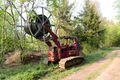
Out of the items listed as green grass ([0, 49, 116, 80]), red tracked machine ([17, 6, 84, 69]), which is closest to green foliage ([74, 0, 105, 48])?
red tracked machine ([17, 6, 84, 69])

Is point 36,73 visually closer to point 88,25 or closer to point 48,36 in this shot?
point 48,36

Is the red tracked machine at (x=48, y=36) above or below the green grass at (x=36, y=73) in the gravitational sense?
above

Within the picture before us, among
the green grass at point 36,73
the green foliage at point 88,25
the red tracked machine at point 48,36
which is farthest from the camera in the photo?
the green foliage at point 88,25

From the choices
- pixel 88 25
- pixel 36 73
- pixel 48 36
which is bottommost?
pixel 36 73

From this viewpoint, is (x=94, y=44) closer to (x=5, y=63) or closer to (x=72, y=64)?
(x=72, y=64)

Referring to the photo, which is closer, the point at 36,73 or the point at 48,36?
the point at 36,73

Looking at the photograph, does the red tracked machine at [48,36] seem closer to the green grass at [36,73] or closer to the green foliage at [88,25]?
the green grass at [36,73]

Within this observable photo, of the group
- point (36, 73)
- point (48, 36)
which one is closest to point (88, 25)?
point (48, 36)

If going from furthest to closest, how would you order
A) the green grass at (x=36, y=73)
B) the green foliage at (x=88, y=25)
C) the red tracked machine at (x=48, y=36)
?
the green foliage at (x=88, y=25) < the red tracked machine at (x=48, y=36) < the green grass at (x=36, y=73)

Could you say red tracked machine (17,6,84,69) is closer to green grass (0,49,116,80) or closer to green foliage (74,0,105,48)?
green grass (0,49,116,80)

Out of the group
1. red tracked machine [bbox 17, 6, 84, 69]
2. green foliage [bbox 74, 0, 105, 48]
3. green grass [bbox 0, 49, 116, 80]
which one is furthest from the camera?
green foliage [bbox 74, 0, 105, 48]

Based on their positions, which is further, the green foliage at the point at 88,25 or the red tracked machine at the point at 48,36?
the green foliage at the point at 88,25

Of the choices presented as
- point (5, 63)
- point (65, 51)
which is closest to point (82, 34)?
point (65, 51)

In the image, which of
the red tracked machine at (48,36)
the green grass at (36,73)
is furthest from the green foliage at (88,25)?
the green grass at (36,73)
